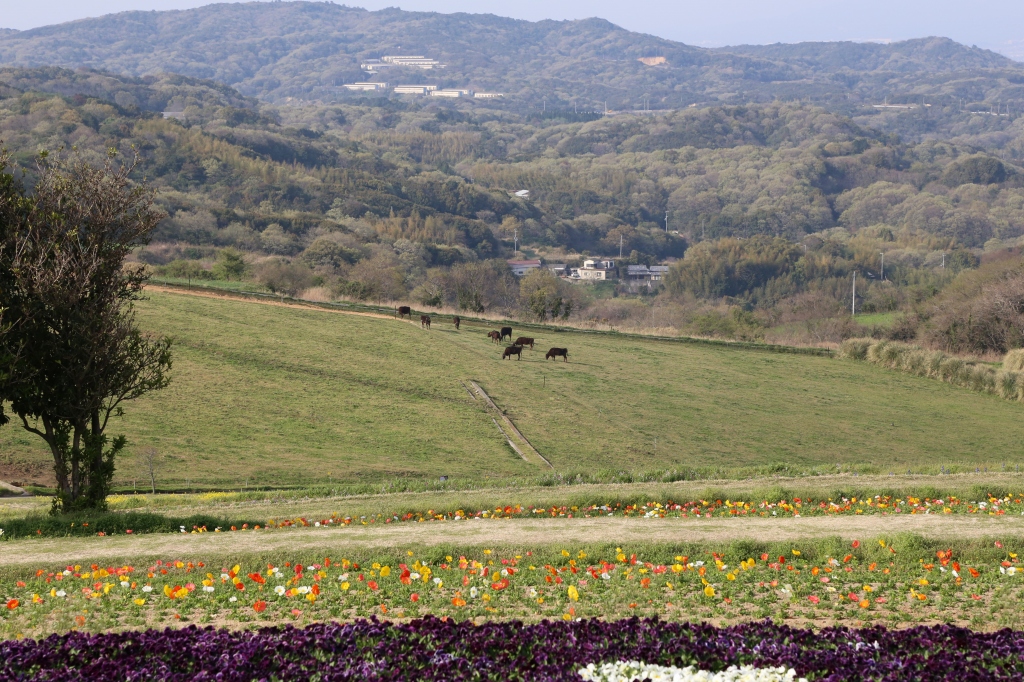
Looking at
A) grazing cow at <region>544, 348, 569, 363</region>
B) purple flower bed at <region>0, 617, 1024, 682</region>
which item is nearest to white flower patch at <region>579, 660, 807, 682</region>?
purple flower bed at <region>0, 617, 1024, 682</region>

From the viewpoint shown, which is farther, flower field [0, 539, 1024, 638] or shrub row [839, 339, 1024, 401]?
shrub row [839, 339, 1024, 401]

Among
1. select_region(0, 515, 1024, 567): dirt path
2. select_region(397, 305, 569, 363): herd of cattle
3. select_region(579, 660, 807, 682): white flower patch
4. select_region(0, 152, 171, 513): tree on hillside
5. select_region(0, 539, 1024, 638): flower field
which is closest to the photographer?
select_region(579, 660, 807, 682): white flower patch

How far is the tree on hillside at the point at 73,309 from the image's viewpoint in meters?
18.2

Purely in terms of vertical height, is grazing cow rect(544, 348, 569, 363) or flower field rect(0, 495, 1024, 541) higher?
flower field rect(0, 495, 1024, 541)

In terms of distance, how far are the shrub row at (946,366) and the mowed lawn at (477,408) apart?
3.60 feet

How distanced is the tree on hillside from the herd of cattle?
104ft

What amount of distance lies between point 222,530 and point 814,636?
34.5 ft

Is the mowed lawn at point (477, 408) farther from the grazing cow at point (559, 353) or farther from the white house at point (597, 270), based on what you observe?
the white house at point (597, 270)

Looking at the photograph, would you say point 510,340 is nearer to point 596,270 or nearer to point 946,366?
point 946,366

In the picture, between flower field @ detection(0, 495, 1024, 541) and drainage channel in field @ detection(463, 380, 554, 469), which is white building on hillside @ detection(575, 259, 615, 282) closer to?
drainage channel in field @ detection(463, 380, 554, 469)

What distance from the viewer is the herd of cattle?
51.0 m

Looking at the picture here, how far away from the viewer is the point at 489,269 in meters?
144

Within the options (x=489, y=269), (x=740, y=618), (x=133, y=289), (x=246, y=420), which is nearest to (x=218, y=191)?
(x=489, y=269)

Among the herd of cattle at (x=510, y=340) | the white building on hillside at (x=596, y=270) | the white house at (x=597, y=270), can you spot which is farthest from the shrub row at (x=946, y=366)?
the white house at (x=597, y=270)
